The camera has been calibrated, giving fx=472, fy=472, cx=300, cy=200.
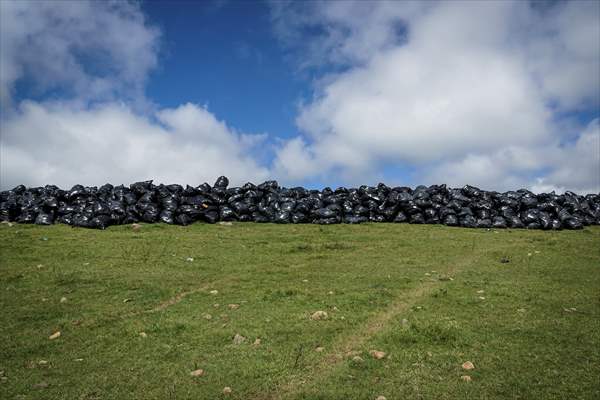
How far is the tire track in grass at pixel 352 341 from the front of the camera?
17.6 ft

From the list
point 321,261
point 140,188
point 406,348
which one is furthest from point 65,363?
point 140,188

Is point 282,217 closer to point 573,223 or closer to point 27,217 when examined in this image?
point 27,217

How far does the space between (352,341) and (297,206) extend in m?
12.1

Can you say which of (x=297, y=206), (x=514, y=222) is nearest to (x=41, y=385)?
(x=297, y=206)

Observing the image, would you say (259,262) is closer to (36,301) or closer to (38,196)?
(36,301)

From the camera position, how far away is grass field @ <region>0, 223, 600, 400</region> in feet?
18.2

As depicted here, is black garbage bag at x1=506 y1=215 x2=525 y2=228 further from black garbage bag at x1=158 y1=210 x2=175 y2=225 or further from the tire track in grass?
black garbage bag at x1=158 y1=210 x2=175 y2=225

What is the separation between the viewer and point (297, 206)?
61.5 ft

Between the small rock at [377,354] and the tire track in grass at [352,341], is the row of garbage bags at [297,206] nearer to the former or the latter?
the tire track in grass at [352,341]

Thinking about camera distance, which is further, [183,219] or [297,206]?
[297,206]

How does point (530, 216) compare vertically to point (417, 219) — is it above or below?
above

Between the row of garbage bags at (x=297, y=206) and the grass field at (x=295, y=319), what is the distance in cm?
351

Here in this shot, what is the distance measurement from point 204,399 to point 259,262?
7.42 meters

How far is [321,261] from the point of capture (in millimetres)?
12727
